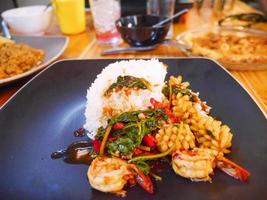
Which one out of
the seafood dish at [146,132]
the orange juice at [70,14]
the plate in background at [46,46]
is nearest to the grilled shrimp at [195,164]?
the seafood dish at [146,132]

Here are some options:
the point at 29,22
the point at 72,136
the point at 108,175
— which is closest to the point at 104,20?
the point at 29,22

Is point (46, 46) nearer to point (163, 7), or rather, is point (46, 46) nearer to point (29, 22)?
point (29, 22)

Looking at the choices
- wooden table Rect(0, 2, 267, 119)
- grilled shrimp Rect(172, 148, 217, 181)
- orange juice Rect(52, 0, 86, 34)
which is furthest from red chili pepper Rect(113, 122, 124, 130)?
orange juice Rect(52, 0, 86, 34)

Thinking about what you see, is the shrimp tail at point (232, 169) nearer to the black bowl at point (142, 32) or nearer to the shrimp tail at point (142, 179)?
the shrimp tail at point (142, 179)

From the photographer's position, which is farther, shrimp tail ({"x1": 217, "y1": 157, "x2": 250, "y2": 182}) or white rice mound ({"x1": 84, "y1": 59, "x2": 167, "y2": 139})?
white rice mound ({"x1": 84, "y1": 59, "x2": 167, "y2": 139})

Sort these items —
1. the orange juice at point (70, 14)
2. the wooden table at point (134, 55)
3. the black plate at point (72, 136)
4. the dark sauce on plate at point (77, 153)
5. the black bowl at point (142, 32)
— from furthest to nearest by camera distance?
the orange juice at point (70, 14), the black bowl at point (142, 32), the wooden table at point (134, 55), the dark sauce on plate at point (77, 153), the black plate at point (72, 136)

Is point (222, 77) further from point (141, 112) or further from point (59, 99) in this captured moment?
point (59, 99)

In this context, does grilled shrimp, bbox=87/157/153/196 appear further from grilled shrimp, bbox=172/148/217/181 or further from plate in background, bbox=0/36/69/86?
plate in background, bbox=0/36/69/86
